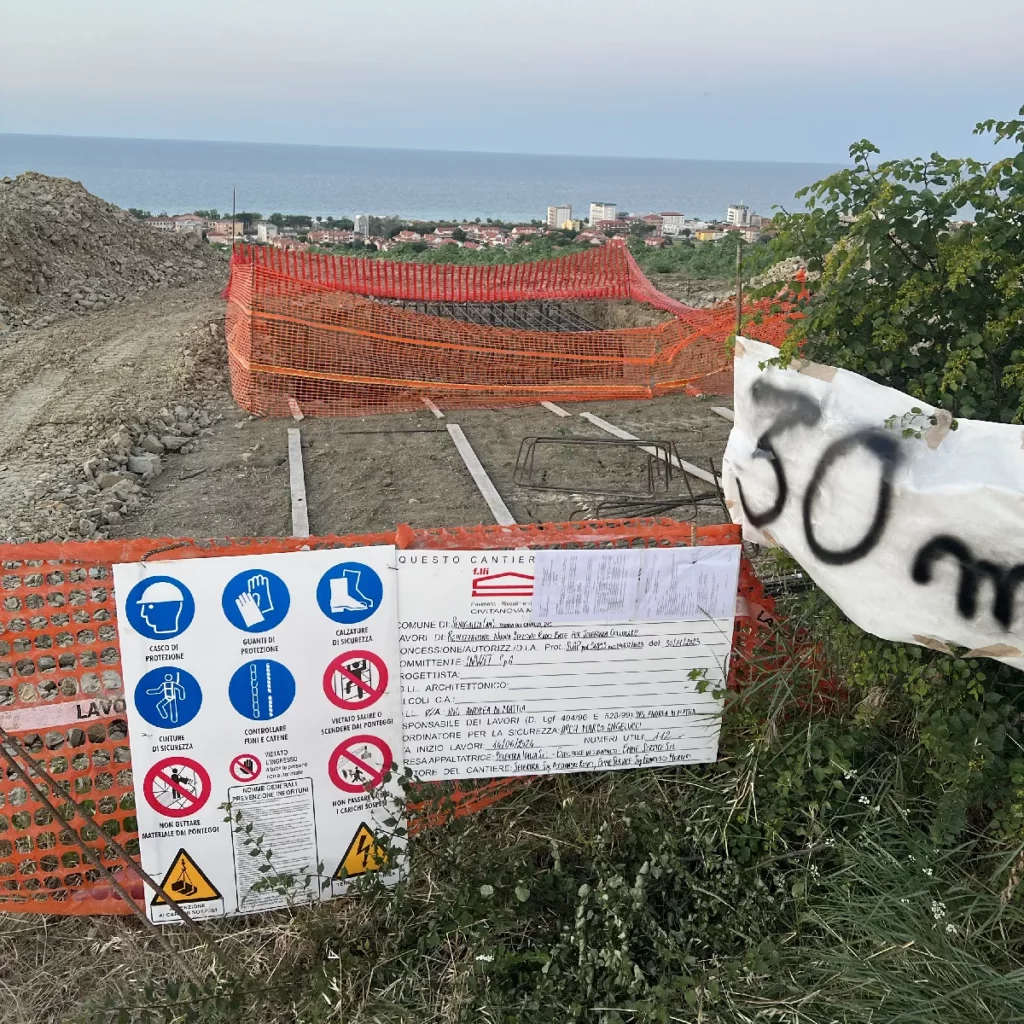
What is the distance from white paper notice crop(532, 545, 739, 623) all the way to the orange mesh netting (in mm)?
6642

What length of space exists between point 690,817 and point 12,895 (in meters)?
2.62

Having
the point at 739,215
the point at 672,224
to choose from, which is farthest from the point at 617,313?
the point at 672,224

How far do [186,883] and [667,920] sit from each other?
1802mm

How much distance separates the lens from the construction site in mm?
3562

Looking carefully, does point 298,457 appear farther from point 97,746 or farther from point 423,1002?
point 423,1002

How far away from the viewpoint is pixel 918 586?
3160mm

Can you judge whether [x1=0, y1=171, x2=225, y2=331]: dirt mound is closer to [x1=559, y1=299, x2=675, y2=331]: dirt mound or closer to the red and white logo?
[x1=559, y1=299, x2=675, y2=331]: dirt mound

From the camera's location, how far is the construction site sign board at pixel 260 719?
329 cm

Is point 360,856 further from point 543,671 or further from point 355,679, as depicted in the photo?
point 543,671

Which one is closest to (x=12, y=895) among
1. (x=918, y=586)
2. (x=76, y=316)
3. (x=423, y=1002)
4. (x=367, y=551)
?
(x=423, y=1002)

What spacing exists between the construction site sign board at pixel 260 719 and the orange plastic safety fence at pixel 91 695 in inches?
4.7

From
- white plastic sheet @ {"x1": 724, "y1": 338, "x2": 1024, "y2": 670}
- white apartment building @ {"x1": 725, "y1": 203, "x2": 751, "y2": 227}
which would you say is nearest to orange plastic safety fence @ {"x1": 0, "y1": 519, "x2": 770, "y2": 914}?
white plastic sheet @ {"x1": 724, "y1": 338, "x2": 1024, "y2": 670}

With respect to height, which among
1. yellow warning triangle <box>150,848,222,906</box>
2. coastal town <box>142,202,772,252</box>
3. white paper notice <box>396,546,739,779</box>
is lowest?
yellow warning triangle <box>150,848,222,906</box>

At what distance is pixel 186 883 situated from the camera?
3473 mm
